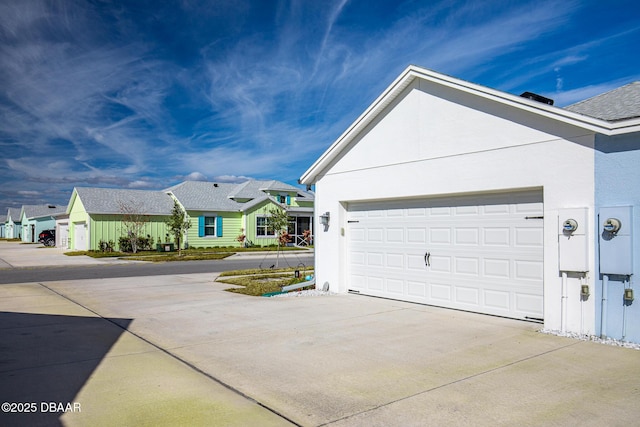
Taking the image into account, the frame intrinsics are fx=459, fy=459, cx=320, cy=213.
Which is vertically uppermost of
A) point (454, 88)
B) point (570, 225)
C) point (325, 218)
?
point (454, 88)

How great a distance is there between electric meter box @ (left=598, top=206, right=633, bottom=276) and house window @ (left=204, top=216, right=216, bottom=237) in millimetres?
29182

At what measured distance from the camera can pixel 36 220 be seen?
5250 cm

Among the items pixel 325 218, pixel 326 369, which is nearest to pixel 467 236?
pixel 325 218

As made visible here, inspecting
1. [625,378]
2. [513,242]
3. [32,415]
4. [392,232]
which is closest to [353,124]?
[392,232]

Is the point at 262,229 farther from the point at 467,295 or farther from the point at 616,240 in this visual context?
the point at 616,240

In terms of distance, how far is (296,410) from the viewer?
4.48m

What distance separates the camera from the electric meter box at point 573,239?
7.25 m

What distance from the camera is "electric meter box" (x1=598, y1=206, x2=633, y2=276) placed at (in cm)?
678

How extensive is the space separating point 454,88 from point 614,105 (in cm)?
283

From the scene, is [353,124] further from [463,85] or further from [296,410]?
[296,410]

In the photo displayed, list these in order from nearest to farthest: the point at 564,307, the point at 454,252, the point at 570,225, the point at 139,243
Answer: the point at 570,225, the point at 564,307, the point at 454,252, the point at 139,243

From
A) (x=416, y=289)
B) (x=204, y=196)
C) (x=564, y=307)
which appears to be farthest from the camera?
(x=204, y=196)

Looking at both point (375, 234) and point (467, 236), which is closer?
point (467, 236)

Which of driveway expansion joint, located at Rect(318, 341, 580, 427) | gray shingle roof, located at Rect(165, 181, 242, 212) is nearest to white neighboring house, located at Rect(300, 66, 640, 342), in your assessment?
driveway expansion joint, located at Rect(318, 341, 580, 427)
